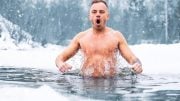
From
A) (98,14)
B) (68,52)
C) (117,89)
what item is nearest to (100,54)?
(68,52)

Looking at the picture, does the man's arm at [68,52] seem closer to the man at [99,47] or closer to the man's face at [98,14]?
the man at [99,47]

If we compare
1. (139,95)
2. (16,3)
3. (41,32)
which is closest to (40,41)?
(41,32)

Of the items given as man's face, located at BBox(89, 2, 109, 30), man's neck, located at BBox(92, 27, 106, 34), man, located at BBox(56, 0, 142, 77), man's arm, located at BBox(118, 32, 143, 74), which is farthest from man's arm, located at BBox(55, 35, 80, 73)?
man's arm, located at BBox(118, 32, 143, 74)

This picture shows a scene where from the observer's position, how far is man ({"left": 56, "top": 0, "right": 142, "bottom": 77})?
577 cm

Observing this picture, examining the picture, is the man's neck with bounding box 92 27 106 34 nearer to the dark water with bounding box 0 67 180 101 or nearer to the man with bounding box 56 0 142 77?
the man with bounding box 56 0 142 77

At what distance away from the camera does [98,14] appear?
5711 millimetres

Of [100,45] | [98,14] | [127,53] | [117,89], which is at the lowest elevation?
[117,89]

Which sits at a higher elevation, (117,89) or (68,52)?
(68,52)

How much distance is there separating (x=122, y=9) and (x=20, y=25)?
4602 mm

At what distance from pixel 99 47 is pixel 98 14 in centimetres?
42

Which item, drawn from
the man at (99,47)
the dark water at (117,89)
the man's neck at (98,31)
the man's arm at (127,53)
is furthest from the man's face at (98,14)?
the dark water at (117,89)

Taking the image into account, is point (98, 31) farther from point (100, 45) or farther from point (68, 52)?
point (68, 52)

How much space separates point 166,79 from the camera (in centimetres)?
584

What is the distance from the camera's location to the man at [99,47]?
5.77 metres
